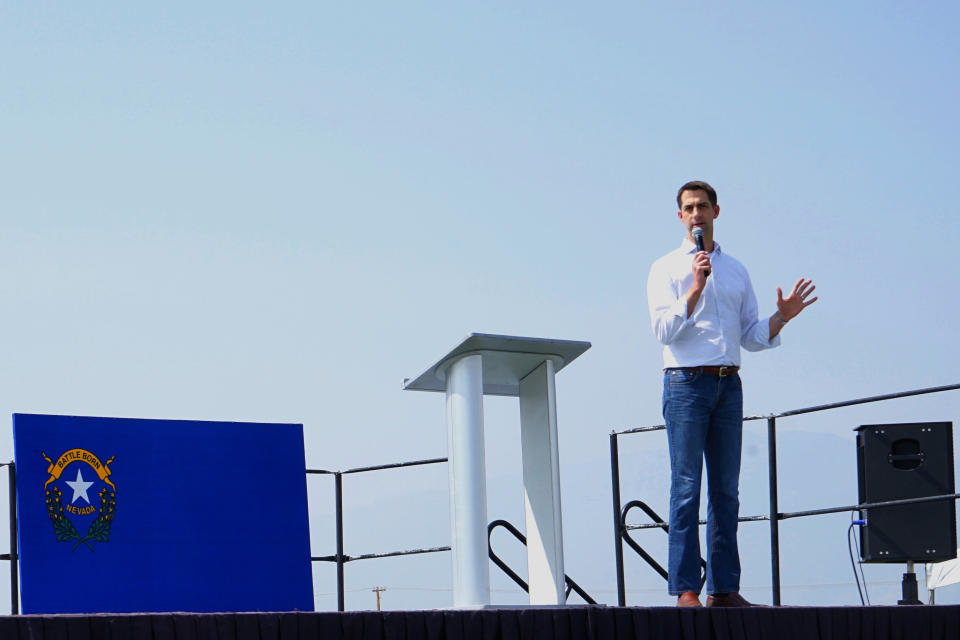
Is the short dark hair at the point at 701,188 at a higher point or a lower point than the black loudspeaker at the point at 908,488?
higher

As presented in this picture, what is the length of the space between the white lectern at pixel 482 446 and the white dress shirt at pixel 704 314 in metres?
0.42

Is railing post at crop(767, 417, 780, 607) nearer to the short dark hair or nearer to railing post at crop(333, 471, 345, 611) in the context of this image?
the short dark hair

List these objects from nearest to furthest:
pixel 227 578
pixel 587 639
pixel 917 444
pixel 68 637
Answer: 1. pixel 68 637
2. pixel 587 639
3. pixel 227 578
4. pixel 917 444

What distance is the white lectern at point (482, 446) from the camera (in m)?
3.95

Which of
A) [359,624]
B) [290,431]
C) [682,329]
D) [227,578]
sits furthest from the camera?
[290,431]

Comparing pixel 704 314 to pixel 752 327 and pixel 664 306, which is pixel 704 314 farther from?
pixel 752 327

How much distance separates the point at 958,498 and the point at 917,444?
1.67 feet

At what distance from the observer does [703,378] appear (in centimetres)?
442

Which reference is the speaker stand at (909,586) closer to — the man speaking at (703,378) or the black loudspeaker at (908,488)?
the black loudspeaker at (908,488)

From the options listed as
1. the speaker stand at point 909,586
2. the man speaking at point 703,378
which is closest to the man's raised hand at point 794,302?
the man speaking at point 703,378

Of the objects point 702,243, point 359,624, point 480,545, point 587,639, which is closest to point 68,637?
point 359,624

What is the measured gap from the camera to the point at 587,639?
12.8 ft

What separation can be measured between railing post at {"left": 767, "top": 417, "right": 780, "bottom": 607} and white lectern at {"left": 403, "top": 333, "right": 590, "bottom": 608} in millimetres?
1650

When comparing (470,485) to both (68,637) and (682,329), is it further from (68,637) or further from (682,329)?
(68,637)
